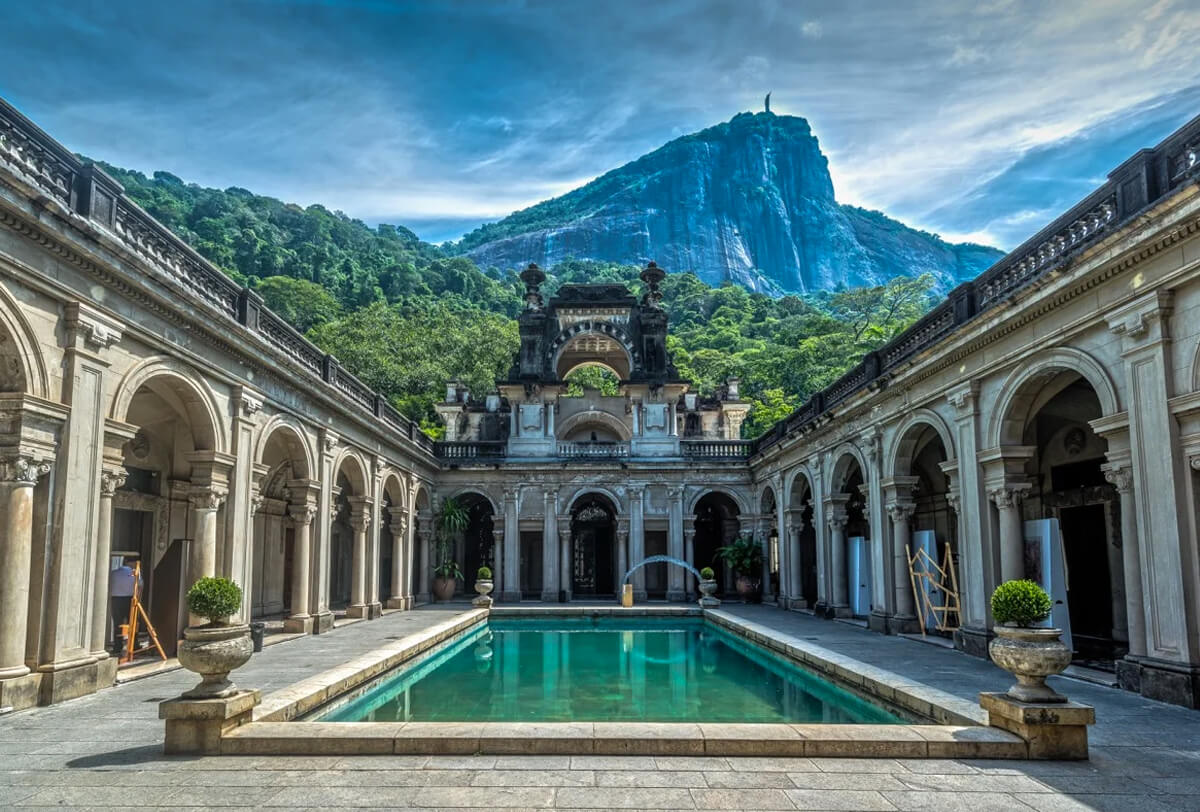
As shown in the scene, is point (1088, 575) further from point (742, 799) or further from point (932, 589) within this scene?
point (742, 799)

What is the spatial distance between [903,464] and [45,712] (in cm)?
1408

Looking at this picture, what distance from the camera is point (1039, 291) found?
10.8m

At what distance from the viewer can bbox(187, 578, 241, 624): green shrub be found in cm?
704

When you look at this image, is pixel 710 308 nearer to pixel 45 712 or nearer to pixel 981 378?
pixel 981 378

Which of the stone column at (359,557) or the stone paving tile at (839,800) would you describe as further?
the stone column at (359,557)

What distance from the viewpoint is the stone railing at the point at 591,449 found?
28.3m

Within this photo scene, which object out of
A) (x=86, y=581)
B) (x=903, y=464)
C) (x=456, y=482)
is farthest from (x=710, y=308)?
(x=86, y=581)

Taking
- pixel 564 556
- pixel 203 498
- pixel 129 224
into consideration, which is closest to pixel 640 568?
pixel 564 556

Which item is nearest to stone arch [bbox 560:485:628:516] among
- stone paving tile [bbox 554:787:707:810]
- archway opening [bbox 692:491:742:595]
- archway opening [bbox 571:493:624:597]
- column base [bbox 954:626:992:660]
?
archway opening [bbox 571:493:624:597]

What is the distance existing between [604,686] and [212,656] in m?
6.35

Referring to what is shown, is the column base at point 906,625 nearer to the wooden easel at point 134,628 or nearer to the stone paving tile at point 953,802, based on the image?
the stone paving tile at point 953,802

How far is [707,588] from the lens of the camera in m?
23.8

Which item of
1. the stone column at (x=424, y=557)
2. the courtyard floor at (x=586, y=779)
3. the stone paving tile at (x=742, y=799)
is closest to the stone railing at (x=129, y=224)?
the courtyard floor at (x=586, y=779)

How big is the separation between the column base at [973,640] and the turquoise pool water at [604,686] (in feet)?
9.07
